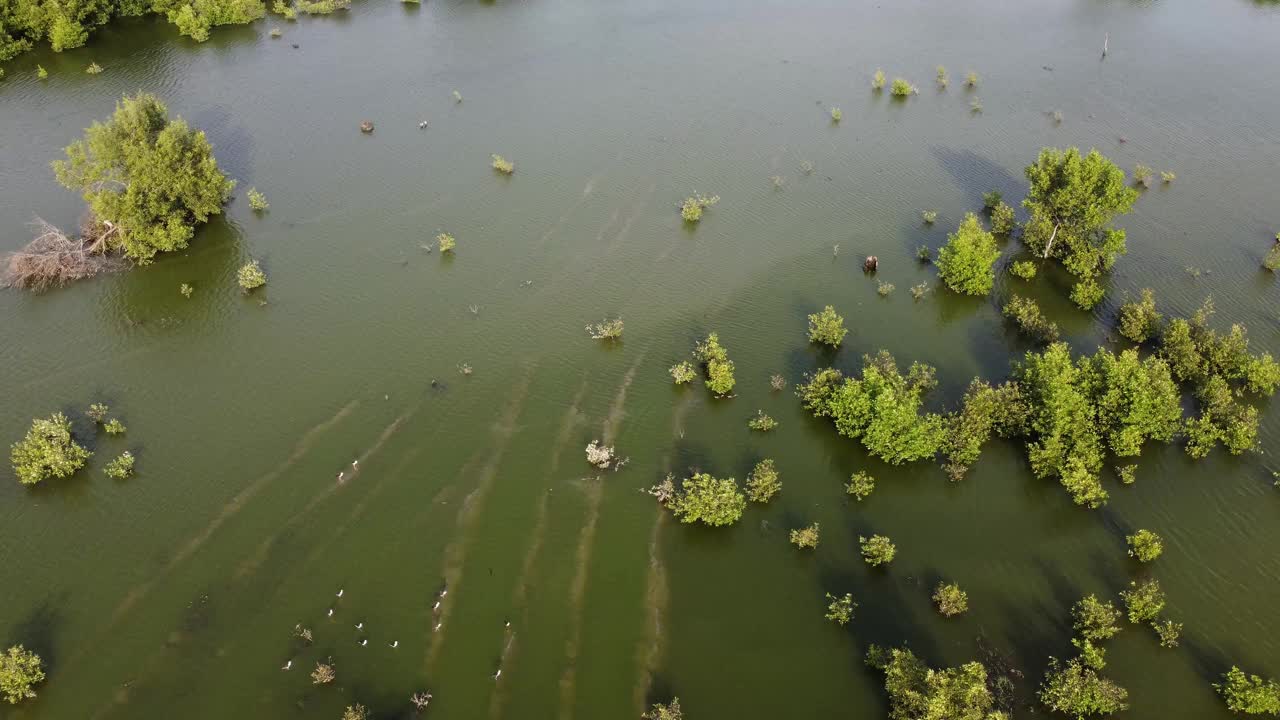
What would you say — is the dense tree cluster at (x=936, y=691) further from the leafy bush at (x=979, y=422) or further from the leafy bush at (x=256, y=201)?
the leafy bush at (x=256, y=201)

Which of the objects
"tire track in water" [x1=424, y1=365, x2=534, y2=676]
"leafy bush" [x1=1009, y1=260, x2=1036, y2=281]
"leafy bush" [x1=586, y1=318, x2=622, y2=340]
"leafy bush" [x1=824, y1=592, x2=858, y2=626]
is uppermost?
"leafy bush" [x1=1009, y1=260, x2=1036, y2=281]

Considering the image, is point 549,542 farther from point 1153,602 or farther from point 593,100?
point 593,100

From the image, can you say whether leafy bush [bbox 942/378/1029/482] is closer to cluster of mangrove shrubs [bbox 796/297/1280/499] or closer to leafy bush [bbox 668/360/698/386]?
cluster of mangrove shrubs [bbox 796/297/1280/499]

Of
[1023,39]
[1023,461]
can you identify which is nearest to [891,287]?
[1023,461]

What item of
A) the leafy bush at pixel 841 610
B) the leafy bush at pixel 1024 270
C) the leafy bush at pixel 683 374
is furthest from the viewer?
the leafy bush at pixel 1024 270

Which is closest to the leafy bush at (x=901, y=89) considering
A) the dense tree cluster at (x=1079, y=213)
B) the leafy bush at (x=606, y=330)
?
the dense tree cluster at (x=1079, y=213)

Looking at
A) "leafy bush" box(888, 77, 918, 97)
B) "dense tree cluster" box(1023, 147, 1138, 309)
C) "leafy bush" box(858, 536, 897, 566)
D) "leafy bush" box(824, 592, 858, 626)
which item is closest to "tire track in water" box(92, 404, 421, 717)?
"leafy bush" box(824, 592, 858, 626)
